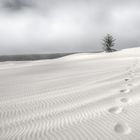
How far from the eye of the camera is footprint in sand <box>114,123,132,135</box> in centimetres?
267

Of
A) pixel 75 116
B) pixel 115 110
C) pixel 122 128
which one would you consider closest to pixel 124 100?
pixel 115 110

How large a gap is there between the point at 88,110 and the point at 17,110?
4.44 feet

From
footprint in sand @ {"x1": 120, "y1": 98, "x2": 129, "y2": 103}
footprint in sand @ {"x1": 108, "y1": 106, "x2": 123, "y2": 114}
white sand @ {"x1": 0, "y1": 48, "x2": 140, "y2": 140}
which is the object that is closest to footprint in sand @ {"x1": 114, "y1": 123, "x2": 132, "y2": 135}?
white sand @ {"x1": 0, "y1": 48, "x2": 140, "y2": 140}

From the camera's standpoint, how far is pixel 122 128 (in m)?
2.81

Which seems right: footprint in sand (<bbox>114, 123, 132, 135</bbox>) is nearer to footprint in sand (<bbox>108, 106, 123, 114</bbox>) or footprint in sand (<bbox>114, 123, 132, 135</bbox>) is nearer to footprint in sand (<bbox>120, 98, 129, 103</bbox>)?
footprint in sand (<bbox>108, 106, 123, 114</bbox>)

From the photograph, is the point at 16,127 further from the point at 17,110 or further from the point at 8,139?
the point at 17,110

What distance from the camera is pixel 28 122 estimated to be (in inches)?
135

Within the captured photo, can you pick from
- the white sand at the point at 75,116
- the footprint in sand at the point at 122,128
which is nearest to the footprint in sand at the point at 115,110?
the white sand at the point at 75,116

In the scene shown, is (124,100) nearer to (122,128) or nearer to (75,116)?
(75,116)

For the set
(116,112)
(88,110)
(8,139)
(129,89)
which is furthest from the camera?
(129,89)

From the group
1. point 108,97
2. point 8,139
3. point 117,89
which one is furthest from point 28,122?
point 117,89

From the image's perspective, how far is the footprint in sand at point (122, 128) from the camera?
2668mm

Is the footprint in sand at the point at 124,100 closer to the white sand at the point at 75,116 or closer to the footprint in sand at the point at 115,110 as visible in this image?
the white sand at the point at 75,116

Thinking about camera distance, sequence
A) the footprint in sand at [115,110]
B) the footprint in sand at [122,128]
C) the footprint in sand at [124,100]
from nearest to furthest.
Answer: the footprint in sand at [122,128] → the footprint in sand at [115,110] → the footprint in sand at [124,100]
